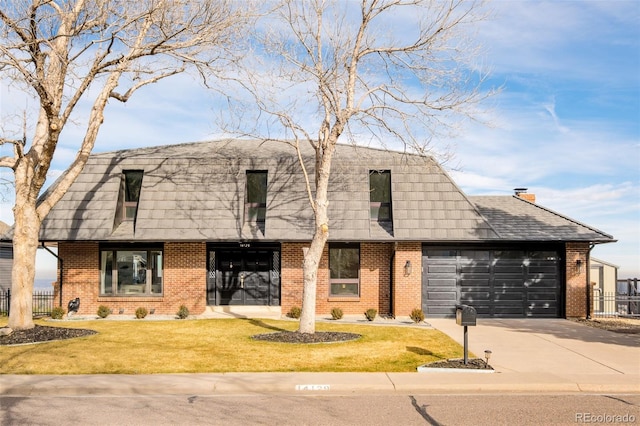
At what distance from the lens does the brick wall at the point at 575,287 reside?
22.8 m

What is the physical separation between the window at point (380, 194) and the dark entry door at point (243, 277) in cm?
454

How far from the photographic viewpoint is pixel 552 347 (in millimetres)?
15523

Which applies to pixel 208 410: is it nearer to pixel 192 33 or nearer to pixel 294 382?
pixel 294 382

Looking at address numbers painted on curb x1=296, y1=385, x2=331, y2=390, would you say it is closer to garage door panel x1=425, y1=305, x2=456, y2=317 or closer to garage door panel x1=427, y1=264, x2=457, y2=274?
garage door panel x1=425, y1=305, x2=456, y2=317

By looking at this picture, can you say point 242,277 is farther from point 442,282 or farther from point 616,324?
point 616,324

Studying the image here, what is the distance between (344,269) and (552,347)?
9.42m

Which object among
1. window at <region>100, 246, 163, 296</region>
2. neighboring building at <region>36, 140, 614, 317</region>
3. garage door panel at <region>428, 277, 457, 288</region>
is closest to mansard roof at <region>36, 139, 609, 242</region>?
neighboring building at <region>36, 140, 614, 317</region>

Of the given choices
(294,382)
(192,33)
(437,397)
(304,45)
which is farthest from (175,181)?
(437,397)

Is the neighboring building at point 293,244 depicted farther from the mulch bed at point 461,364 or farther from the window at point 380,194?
the mulch bed at point 461,364

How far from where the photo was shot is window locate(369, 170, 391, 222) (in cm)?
2362

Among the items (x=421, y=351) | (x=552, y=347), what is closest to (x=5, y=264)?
(x=421, y=351)

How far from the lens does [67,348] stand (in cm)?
1466

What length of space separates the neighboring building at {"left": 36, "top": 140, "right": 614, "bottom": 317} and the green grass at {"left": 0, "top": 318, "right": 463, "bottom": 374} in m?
4.36

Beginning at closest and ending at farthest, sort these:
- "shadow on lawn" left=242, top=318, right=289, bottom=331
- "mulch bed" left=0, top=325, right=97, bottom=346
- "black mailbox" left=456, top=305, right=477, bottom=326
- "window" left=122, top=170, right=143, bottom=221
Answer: "black mailbox" left=456, top=305, right=477, bottom=326 → "mulch bed" left=0, top=325, right=97, bottom=346 → "shadow on lawn" left=242, top=318, right=289, bottom=331 → "window" left=122, top=170, right=143, bottom=221
